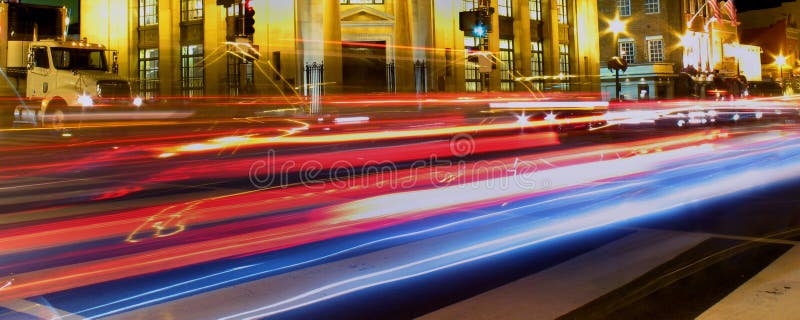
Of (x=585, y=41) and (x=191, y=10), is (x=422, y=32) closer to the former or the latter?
(x=191, y=10)

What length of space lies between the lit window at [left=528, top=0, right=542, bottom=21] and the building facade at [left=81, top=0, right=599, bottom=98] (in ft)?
11.9

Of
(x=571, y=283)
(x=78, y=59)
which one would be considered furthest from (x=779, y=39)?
(x=571, y=283)

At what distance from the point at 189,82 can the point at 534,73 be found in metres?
18.3

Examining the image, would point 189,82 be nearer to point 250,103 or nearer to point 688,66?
point 250,103

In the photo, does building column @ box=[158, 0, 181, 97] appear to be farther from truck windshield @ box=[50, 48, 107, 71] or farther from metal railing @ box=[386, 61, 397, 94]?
metal railing @ box=[386, 61, 397, 94]

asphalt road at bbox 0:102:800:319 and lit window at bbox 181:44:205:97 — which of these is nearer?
asphalt road at bbox 0:102:800:319

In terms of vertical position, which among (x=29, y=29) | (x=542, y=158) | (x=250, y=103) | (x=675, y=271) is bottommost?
(x=675, y=271)

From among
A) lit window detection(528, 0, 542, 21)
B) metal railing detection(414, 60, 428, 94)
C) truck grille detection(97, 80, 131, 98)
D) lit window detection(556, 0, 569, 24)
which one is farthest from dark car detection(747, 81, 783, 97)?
truck grille detection(97, 80, 131, 98)

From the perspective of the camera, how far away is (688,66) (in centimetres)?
5197

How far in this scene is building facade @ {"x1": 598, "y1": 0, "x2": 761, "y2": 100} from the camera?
5122cm

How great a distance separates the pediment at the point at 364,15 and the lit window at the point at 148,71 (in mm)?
9751

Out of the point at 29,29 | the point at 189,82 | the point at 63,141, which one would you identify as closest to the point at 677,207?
the point at 63,141

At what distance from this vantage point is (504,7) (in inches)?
1489

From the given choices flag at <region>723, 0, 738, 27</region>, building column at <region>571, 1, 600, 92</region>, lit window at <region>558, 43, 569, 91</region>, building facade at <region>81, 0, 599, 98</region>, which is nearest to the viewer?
building facade at <region>81, 0, 599, 98</region>
